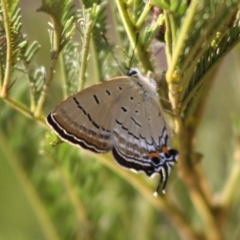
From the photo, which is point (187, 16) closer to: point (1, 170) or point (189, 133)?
point (189, 133)

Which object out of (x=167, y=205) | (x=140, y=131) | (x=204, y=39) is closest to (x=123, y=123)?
(x=140, y=131)

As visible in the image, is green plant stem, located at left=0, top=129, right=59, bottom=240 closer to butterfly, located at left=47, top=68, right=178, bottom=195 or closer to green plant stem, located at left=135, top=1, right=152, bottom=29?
butterfly, located at left=47, top=68, right=178, bottom=195

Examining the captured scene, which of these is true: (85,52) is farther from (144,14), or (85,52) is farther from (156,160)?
(156,160)

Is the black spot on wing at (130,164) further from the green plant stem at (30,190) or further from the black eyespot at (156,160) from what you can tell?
the green plant stem at (30,190)

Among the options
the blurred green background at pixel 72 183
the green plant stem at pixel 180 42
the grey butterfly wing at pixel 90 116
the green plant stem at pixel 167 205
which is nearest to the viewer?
the green plant stem at pixel 180 42

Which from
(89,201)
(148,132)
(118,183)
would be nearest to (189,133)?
(148,132)

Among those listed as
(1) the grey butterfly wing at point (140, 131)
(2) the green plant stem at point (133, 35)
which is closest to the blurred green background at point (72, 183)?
(1) the grey butterfly wing at point (140, 131)

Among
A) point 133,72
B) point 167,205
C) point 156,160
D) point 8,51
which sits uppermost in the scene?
point 8,51

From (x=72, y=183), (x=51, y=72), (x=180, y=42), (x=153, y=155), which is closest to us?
(x=180, y=42)
